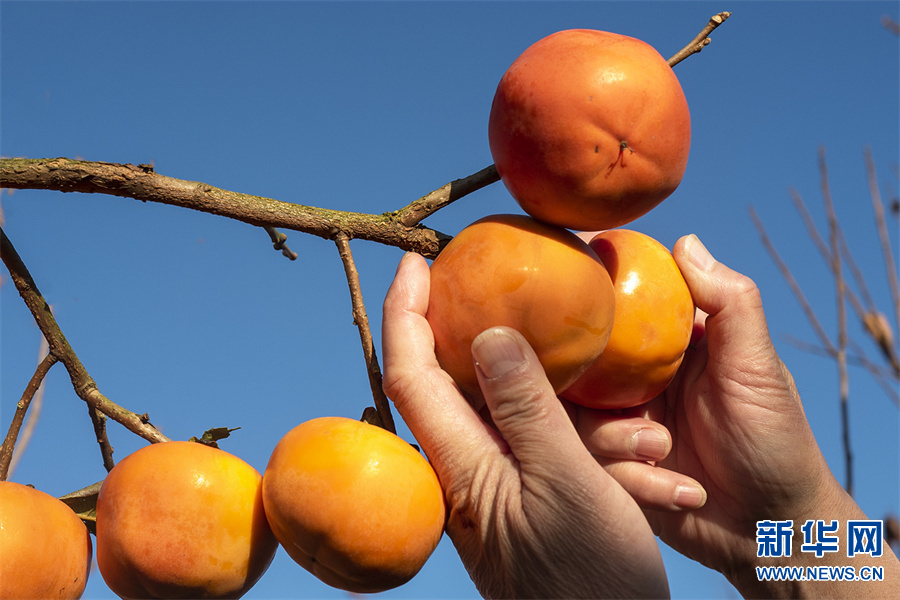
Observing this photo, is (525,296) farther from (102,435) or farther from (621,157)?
(102,435)

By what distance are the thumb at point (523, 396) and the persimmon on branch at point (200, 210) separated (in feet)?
1.01

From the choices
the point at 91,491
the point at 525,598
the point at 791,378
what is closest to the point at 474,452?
the point at 525,598

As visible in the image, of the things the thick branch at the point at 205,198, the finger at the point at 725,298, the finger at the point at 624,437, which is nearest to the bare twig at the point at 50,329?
the thick branch at the point at 205,198

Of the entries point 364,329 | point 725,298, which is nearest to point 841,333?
point 725,298

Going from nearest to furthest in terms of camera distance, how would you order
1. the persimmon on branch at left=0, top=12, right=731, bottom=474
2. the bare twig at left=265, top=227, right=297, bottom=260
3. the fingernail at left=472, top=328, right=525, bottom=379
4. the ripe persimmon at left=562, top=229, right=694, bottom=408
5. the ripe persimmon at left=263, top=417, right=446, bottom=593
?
the ripe persimmon at left=263, top=417, right=446, bottom=593, the fingernail at left=472, top=328, right=525, bottom=379, the persimmon on branch at left=0, top=12, right=731, bottom=474, the ripe persimmon at left=562, top=229, right=694, bottom=408, the bare twig at left=265, top=227, right=297, bottom=260

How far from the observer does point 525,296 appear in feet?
5.35

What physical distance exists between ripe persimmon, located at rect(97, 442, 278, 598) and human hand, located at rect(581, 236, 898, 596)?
Result: 3.90 feet

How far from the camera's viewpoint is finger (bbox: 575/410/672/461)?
221 centimetres

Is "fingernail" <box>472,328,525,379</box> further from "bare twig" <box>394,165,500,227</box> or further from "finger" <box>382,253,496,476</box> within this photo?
"bare twig" <box>394,165,500,227</box>

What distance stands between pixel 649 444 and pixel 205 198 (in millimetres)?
1549

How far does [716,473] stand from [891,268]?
36.9 inches

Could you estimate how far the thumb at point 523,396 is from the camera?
157 cm

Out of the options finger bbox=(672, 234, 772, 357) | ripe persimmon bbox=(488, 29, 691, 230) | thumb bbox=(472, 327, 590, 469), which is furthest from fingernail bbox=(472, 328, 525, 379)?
finger bbox=(672, 234, 772, 357)

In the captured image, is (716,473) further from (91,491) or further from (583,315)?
(91,491)
